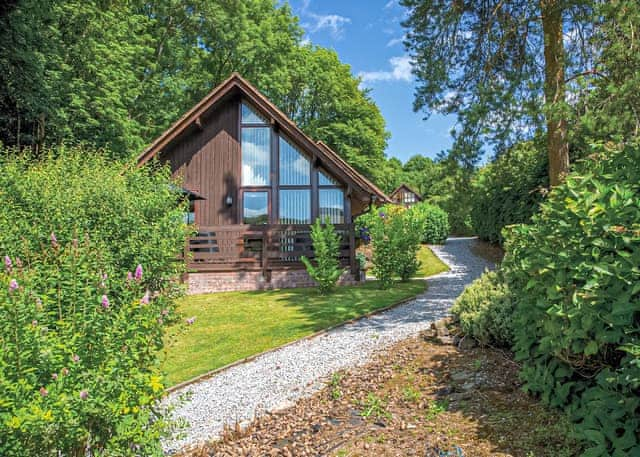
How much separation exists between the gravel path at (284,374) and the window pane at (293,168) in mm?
7462

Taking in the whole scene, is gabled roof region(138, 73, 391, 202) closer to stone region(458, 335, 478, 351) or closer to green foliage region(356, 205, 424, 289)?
green foliage region(356, 205, 424, 289)

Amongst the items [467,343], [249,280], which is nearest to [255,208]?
[249,280]

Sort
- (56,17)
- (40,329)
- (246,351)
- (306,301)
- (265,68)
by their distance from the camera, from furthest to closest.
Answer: (265,68), (56,17), (306,301), (246,351), (40,329)

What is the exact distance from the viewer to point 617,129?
18.1ft

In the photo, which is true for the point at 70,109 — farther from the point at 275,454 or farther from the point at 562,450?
the point at 562,450

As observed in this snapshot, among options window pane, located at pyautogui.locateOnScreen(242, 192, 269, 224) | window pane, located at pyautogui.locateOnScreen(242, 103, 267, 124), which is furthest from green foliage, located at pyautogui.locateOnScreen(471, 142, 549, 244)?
window pane, located at pyautogui.locateOnScreen(242, 103, 267, 124)

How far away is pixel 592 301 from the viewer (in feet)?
8.20

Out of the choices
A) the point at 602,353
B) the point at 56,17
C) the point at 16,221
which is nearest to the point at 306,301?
the point at 16,221

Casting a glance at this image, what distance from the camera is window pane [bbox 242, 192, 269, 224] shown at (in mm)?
14836

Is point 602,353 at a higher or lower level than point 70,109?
lower

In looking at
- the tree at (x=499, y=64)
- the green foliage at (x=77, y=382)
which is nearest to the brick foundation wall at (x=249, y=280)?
the tree at (x=499, y=64)

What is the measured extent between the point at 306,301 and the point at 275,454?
23.0 feet

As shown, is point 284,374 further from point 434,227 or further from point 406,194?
point 406,194

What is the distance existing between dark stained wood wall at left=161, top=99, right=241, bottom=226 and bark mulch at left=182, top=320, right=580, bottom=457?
433 inches
